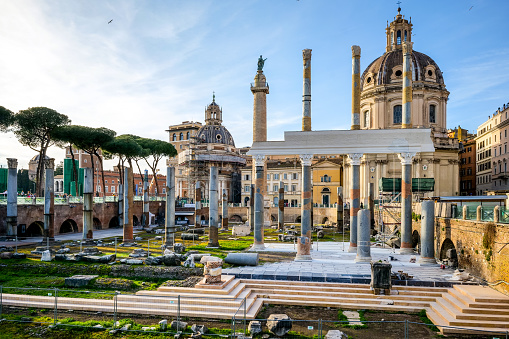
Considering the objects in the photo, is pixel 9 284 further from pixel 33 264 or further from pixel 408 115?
pixel 408 115

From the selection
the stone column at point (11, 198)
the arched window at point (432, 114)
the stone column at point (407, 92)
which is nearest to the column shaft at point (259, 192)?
the stone column at point (407, 92)

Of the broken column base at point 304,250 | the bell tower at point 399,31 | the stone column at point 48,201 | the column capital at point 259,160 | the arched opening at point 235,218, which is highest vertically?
the bell tower at point 399,31

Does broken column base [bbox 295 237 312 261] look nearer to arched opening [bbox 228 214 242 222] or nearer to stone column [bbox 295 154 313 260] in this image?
stone column [bbox 295 154 313 260]

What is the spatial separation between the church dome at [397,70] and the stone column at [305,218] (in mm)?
29863

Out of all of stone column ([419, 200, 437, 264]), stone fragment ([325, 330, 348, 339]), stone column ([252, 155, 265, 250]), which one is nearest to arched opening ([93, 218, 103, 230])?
stone column ([252, 155, 265, 250])

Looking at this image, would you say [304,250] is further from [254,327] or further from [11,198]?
[11,198]

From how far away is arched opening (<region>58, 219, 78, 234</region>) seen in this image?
3478 centimetres

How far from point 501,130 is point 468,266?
3541 cm

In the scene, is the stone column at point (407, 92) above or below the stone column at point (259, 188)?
above

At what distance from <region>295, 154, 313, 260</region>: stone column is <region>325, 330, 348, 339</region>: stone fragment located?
7.80 meters

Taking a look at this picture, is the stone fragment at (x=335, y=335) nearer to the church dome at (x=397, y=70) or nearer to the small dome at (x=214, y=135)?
the church dome at (x=397, y=70)

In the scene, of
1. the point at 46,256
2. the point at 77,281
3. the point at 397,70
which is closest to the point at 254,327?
the point at 77,281

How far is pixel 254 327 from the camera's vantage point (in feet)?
36.2

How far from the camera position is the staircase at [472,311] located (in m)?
11.3
